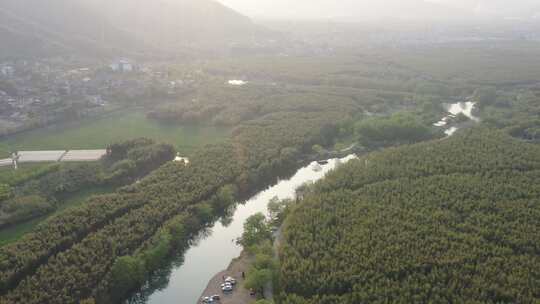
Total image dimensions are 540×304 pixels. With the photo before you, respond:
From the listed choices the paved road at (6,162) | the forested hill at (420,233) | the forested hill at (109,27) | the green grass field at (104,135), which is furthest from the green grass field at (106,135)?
the forested hill at (109,27)

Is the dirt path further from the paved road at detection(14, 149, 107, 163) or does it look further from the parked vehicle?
the paved road at detection(14, 149, 107, 163)

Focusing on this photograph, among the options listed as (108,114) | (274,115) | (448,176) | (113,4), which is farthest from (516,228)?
(113,4)

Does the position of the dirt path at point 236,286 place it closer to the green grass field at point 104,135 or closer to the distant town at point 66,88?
the green grass field at point 104,135

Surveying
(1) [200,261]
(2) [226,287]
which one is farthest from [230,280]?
(1) [200,261]

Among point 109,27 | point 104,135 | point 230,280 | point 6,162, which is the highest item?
point 109,27

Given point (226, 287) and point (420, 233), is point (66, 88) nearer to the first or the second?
point (226, 287)

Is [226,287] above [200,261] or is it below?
above

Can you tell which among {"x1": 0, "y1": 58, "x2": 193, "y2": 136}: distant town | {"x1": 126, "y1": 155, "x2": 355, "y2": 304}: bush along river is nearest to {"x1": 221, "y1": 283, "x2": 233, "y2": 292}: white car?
{"x1": 126, "y1": 155, "x2": 355, "y2": 304}: bush along river
